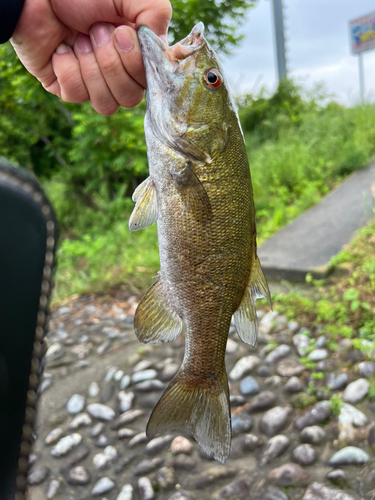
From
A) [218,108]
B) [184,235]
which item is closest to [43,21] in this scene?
[218,108]

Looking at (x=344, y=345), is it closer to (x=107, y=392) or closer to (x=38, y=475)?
(x=107, y=392)

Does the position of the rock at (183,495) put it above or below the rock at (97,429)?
below

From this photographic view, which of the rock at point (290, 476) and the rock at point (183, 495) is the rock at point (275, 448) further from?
the rock at point (183, 495)

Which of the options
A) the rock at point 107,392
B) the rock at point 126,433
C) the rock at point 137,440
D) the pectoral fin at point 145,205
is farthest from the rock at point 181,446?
the pectoral fin at point 145,205

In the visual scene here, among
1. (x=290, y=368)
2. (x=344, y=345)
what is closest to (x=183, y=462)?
(x=290, y=368)

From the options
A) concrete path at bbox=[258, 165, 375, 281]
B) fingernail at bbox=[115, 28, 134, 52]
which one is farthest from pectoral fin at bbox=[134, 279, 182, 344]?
concrete path at bbox=[258, 165, 375, 281]
